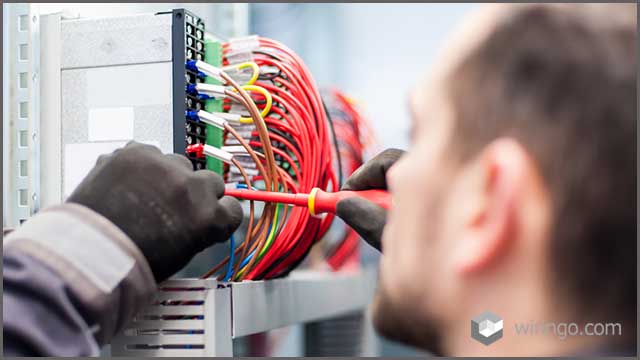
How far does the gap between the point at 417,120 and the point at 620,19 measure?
0.18 m

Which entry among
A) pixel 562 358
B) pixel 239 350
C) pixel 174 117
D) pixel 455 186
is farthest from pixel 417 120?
pixel 239 350

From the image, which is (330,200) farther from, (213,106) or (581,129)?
(581,129)

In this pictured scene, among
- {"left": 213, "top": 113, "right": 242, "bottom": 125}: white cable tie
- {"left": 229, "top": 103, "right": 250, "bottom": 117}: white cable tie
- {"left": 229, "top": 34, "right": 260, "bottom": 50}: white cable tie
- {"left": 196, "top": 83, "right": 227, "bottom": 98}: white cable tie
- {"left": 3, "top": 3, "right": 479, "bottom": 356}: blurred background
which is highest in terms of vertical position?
{"left": 3, "top": 3, "right": 479, "bottom": 356}: blurred background

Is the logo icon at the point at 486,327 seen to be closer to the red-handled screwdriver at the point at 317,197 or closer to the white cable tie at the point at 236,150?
the red-handled screwdriver at the point at 317,197

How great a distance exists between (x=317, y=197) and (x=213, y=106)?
218 millimetres

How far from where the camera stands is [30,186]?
3.05 feet

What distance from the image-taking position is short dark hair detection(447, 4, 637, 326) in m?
0.47

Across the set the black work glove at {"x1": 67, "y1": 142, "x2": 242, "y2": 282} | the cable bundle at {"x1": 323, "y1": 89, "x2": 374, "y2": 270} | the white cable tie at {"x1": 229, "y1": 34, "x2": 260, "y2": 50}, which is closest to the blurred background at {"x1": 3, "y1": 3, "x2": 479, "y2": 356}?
the cable bundle at {"x1": 323, "y1": 89, "x2": 374, "y2": 270}


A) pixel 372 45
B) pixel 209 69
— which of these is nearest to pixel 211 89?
pixel 209 69

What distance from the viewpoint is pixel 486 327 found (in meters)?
0.56

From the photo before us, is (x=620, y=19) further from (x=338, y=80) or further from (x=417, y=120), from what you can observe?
(x=338, y=80)

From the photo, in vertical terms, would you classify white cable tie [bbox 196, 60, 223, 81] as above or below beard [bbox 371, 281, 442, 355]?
above

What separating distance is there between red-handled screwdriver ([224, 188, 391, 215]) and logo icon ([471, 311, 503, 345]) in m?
0.28

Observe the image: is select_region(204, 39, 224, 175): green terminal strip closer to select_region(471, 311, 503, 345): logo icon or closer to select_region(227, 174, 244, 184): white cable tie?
select_region(227, 174, 244, 184): white cable tie
